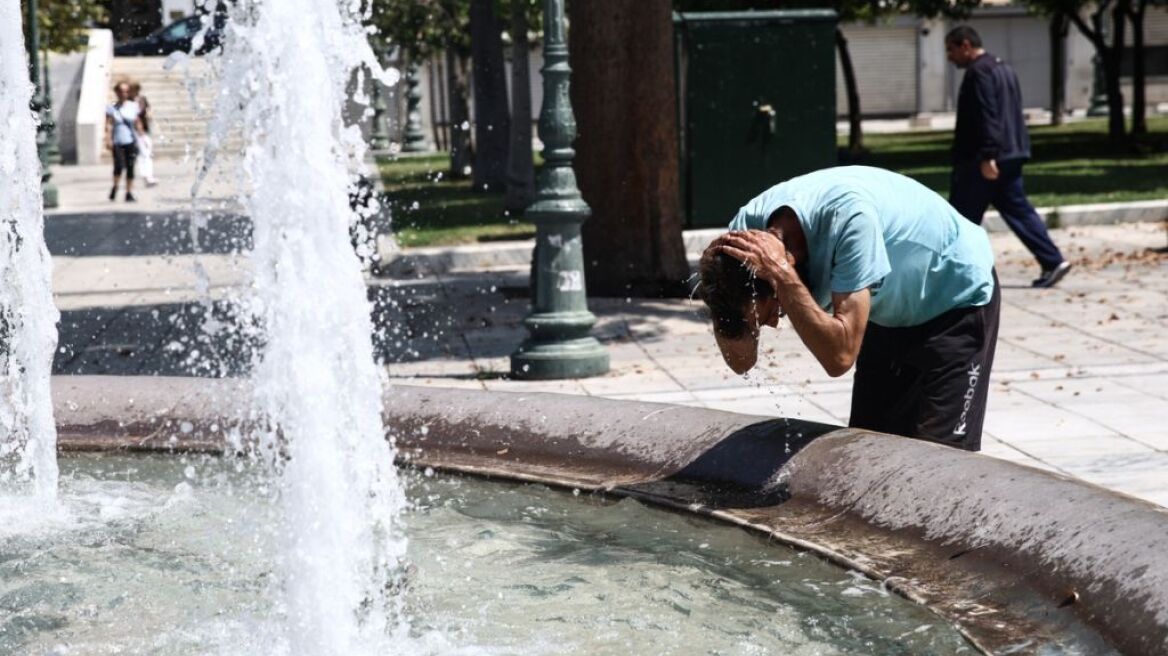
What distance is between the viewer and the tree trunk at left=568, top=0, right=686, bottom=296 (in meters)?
12.1

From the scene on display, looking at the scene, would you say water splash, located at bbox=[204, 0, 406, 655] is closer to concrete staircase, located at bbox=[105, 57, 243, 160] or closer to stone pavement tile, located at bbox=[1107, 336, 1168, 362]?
stone pavement tile, located at bbox=[1107, 336, 1168, 362]

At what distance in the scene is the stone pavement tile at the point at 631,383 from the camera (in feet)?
29.4

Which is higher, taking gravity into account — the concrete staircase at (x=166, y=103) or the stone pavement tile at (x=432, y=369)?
the concrete staircase at (x=166, y=103)

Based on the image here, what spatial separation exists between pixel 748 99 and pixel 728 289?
1110cm

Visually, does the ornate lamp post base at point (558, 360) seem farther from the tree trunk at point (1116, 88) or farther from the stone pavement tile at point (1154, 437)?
the tree trunk at point (1116, 88)

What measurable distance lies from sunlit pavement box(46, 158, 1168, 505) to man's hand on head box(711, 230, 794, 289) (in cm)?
201

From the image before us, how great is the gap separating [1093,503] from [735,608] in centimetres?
99

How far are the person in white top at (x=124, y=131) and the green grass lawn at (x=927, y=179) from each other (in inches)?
145

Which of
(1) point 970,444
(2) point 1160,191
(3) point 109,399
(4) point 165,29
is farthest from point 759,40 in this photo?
(4) point 165,29

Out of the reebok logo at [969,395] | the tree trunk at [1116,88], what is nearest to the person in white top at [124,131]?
the tree trunk at [1116,88]

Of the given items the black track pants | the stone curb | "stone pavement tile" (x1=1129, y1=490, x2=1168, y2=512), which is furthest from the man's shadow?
the stone curb

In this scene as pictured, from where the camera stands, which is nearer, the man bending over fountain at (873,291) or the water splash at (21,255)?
the man bending over fountain at (873,291)

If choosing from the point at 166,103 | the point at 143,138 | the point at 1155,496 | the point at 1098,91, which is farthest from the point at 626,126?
the point at 1098,91

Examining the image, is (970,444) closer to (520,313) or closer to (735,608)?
(735,608)
